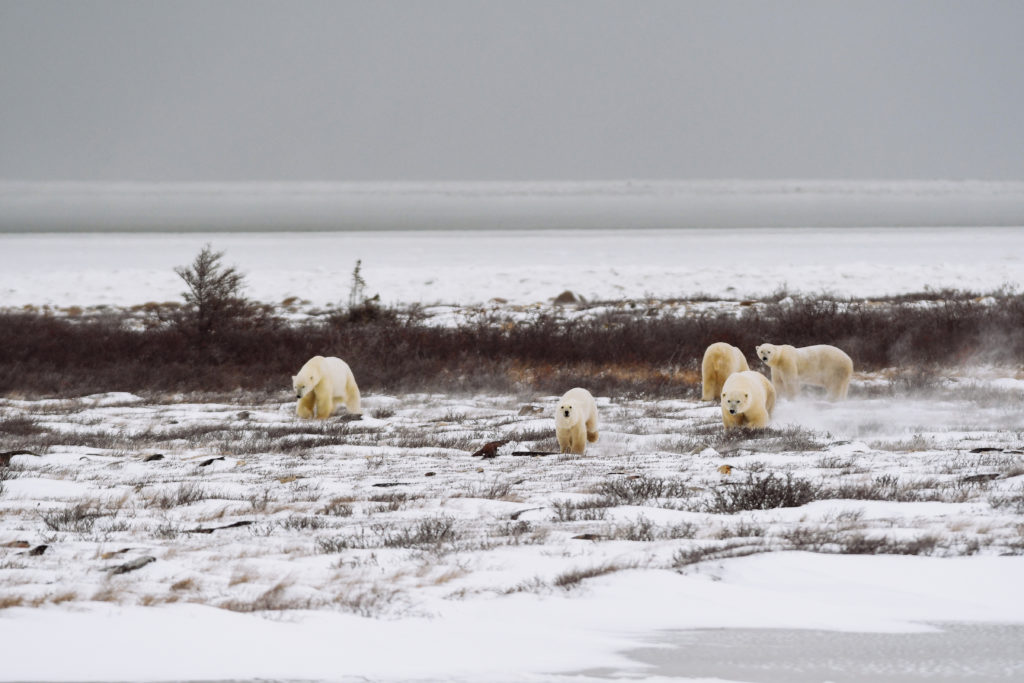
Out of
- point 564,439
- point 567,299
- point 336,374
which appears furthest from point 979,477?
point 567,299

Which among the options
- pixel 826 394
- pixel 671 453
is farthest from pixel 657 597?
pixel 826 394

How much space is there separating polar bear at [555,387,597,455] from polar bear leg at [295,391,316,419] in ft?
14.6

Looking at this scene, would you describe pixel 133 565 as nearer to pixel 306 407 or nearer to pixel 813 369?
pixel 306 407

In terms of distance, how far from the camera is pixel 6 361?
62.7 ft

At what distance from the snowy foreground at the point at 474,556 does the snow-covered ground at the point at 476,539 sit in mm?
18

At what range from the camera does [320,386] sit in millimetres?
12930

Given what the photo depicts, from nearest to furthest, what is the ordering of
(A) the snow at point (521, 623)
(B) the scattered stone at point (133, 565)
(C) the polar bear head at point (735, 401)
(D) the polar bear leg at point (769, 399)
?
(A) the snow at point (521, 623)
(B) the scattered stone at point (133, 565)
(C) the polar bear head at point (735, 401)
(D) the polar bear leg at point (769, 399)

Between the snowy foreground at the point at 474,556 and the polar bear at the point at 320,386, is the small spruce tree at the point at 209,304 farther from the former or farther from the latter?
the snowy foreground at the point at 474,556

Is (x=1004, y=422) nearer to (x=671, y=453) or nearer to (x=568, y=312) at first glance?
(x=671, y=453)

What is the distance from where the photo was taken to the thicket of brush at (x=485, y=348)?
675 inches

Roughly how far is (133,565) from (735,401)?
22.6ft

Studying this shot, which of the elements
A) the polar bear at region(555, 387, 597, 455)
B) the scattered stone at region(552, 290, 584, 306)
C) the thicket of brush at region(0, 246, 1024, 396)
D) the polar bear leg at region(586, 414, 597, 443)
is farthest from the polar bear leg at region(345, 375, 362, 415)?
the scattered stone at region(552, 290, 584, 306)

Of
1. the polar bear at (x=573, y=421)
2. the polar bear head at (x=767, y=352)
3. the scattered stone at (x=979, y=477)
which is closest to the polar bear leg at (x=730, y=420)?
the polar bear at (x=573, y=421)

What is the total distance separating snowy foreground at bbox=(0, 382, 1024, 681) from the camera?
3.51 metres
